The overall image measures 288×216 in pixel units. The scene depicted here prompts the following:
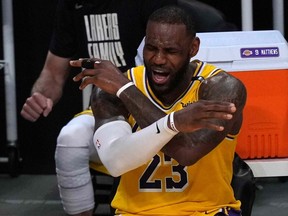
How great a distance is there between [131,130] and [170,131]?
0.32 metres

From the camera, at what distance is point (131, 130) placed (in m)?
3.17

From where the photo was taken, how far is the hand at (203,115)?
2752mm

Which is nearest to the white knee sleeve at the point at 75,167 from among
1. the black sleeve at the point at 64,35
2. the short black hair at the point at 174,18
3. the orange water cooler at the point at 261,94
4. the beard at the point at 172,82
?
the black sleeve at the point at 64,35

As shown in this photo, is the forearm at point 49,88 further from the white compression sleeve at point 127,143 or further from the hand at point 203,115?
the hand at point 203,115

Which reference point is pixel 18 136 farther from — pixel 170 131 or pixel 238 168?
pixel 170 131

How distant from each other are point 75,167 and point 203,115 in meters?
1.53

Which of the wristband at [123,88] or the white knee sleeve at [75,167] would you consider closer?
the wristband at [123,88]

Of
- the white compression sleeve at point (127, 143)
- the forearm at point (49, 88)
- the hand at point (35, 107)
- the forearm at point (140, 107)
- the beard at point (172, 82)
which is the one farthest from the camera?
the forearm at point (49, 88)

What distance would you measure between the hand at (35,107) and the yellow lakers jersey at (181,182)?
0.63 meters

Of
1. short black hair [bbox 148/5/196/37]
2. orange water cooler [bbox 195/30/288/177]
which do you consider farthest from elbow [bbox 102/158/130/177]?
orange water cooler [bbox 195/30/288/177]

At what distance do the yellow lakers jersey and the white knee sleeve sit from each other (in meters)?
0.93

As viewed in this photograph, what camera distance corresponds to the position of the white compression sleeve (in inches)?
115

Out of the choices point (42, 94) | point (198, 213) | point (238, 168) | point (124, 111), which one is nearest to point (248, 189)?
point (238, 168)

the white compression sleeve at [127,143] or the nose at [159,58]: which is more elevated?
the nose at [159,58]
